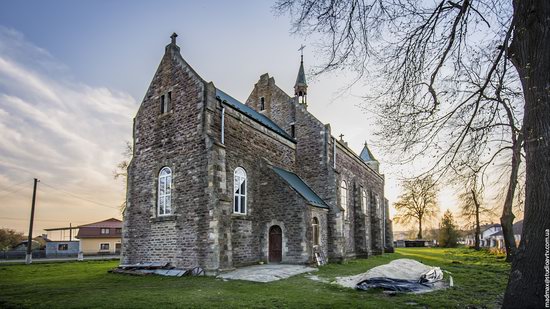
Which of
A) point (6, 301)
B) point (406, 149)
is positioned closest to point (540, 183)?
point (406, 149)

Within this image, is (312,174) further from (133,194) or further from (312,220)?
(133,194)

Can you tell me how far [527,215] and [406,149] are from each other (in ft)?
10.1

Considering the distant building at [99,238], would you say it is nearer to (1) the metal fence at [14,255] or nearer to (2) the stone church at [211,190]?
(1) the metal fence at [14,255]

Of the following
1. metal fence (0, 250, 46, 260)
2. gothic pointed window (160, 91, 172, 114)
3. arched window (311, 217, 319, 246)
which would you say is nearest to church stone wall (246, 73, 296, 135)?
arched window (311, 217, 319, 246)

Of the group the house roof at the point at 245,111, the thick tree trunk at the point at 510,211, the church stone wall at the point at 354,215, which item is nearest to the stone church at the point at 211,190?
the house roof at the point at 245,111

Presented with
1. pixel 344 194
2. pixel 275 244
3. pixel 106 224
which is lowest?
pixel 275 244

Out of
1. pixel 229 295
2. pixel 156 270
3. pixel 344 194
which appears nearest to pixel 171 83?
pixel 156 270

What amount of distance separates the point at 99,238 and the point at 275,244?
4185 centimetres

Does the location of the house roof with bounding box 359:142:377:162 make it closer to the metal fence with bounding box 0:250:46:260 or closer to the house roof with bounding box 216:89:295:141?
the house roof with bounding box 216:89:295:141

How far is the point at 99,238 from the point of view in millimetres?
51594

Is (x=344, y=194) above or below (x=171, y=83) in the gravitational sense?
below

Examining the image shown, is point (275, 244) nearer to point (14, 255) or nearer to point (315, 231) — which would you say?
point (315, 231)

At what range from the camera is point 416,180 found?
9.18 metres

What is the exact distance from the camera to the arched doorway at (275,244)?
759 inches
